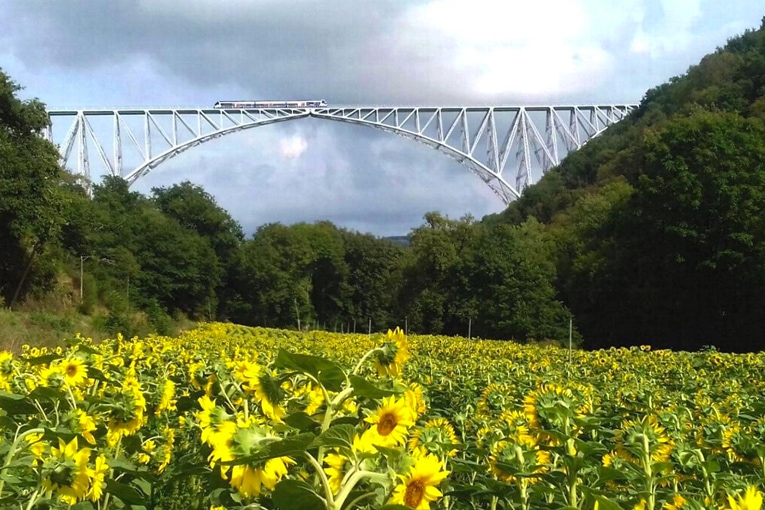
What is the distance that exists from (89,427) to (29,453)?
0.26 meters

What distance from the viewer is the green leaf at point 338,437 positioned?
105cm

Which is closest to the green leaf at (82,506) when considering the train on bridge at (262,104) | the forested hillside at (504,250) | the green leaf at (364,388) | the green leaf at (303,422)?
the green leaf at (303,422)

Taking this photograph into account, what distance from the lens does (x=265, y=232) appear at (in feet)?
179

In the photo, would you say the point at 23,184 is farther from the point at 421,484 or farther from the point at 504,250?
the point at 421,484

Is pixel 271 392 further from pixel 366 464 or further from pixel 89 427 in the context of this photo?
pixel 89 427

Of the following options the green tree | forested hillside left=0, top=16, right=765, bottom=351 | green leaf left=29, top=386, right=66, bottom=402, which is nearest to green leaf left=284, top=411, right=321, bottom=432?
green leaf left=29, top=386, right=66, bottom=402

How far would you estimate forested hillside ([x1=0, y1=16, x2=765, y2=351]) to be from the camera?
20.6m

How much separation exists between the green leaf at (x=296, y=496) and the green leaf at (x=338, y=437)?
0.21 ft

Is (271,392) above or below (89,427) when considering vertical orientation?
above

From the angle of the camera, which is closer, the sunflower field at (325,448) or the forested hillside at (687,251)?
the sunflower field at (325,448)

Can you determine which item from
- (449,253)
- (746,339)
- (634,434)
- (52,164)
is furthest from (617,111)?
(634,434)

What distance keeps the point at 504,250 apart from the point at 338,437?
30.5 metres

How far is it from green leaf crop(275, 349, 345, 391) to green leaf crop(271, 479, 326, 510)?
0.73 feet

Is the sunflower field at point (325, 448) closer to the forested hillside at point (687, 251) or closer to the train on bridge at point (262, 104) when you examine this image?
the forested hillside at point (687, 251)
